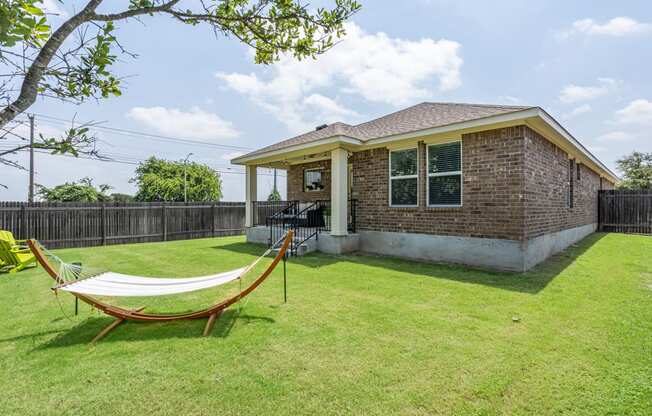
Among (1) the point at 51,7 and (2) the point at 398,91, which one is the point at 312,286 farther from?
(2) the point at 398,91

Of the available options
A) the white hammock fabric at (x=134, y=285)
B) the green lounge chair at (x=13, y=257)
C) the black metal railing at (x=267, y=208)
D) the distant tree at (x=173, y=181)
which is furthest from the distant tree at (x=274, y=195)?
the white hammock fabric at (x=134, y=285)

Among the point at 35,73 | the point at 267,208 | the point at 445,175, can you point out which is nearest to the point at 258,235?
the point at 267,208

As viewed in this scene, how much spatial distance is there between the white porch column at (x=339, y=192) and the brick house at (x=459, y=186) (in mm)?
27

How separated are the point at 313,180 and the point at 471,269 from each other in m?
6.98

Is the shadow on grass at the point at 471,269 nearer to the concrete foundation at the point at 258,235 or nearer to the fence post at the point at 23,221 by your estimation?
the concrete foundation at the point at 258,235

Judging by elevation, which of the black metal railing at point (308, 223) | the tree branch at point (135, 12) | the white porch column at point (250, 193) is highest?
the tree branch at point (135, 12)

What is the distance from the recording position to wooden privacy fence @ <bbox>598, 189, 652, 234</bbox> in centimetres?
1383

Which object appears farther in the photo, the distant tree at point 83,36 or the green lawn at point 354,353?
the green lawn at point 354,353

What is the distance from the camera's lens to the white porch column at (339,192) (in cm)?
850

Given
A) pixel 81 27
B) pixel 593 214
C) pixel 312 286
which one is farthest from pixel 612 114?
→ pixel 81 27

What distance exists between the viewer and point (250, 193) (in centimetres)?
Answer: 1162

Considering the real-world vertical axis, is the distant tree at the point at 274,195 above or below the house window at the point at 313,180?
above

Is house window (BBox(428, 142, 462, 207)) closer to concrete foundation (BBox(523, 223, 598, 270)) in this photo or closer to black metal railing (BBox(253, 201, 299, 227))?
concrete foundation (BBox(523, 223, 598, 270))

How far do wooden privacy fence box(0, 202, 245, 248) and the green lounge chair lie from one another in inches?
144
